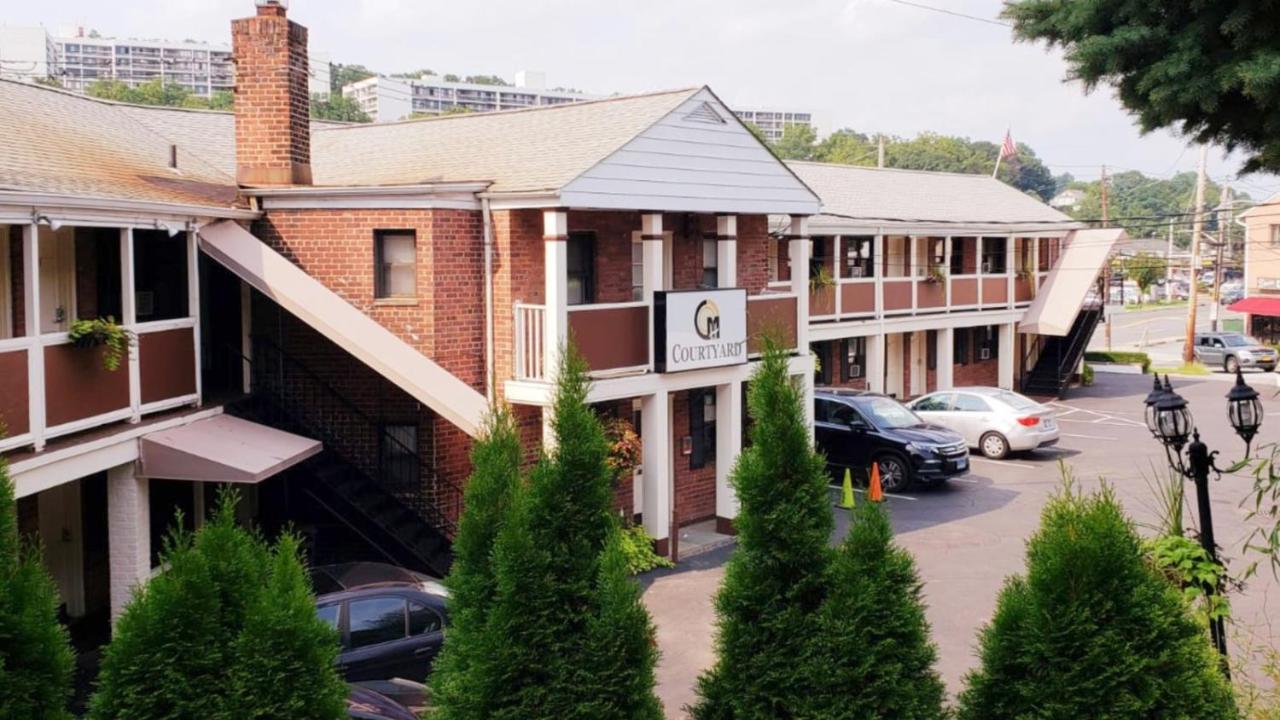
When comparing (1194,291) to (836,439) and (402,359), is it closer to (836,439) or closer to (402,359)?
(836,439)

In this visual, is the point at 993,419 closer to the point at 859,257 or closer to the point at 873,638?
the point at 859,257

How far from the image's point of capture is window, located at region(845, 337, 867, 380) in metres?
30.9

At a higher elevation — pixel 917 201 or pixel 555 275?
pixel 917 201

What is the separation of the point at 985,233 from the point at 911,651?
28.0 m

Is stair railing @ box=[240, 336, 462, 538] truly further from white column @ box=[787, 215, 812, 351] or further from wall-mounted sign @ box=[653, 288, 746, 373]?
white column @ box=[787, 215, 812, 351]

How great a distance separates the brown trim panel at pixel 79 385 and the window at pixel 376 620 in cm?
346

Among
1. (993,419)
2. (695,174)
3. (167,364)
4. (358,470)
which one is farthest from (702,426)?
(167,364)

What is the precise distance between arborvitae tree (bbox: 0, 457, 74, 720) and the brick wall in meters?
14.0

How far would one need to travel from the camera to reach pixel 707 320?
18.2 m

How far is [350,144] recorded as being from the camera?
71.5ft

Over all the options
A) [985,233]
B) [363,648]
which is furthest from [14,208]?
[985,233]

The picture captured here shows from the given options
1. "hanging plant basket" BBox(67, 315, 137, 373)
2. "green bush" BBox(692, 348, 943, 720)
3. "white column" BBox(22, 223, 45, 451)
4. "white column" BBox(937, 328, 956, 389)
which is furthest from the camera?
"white column" BBox(937, 328, 956, 389)

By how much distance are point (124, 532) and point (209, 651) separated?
7928mm

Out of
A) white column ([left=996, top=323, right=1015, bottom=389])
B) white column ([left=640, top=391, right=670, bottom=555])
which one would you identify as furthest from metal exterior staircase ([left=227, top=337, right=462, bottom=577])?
white column ([left=996, top=323, right=1015, bottom=389])
